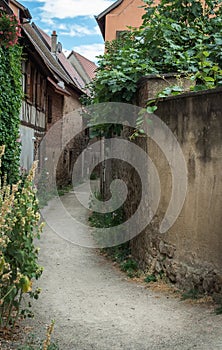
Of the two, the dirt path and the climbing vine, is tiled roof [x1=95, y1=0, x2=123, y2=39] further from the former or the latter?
the dirt path

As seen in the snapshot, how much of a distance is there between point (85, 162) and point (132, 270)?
65.4 ft

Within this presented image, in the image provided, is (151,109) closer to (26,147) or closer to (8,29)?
(8,29)

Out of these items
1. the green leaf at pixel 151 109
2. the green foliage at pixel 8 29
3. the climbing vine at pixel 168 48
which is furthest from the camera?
the green foliage at pixel 8 29

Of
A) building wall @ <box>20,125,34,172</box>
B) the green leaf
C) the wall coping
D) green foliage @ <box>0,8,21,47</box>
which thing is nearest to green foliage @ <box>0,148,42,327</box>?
the wall coping

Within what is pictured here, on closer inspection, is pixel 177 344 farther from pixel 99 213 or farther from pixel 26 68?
pixel 26 68

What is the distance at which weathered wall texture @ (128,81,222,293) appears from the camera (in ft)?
16.9

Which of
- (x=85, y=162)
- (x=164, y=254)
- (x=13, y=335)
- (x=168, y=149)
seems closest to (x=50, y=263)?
(x=164, y=254)

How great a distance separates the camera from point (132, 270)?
703 centimetres

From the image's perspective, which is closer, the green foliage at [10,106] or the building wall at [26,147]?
the green foliage at [10,106]

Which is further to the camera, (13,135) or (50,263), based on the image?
(13,135)

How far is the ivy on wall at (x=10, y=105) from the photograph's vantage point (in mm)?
9352

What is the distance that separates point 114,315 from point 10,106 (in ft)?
20.0

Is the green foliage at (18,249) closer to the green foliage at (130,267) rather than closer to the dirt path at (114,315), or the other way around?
the dirt path at (114,315)

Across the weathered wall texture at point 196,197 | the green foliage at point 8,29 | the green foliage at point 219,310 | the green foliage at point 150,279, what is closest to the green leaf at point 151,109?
the weathered wall texture at point 196,197
